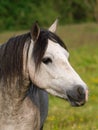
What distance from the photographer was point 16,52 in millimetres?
5430

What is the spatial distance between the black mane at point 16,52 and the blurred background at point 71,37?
2546 millimetres

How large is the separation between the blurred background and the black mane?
2.55m

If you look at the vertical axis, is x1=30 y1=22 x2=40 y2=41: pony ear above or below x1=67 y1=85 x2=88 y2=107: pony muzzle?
above

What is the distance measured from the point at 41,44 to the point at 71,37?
19260 millimetres

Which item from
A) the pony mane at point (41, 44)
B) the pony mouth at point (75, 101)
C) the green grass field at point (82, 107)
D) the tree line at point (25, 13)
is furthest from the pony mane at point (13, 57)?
the tree line at point (25, 13)

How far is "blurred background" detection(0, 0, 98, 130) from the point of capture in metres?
8.65

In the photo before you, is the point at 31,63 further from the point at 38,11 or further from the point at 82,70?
the point at 38,11

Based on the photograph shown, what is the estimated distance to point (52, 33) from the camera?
5.43 m

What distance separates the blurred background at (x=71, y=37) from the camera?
8648 millimetres

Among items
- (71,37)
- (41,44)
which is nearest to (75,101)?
(41,44)

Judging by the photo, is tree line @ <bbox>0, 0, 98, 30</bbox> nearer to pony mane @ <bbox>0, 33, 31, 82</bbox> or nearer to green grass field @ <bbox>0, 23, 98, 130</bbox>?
green grass field @ <bbox>0, 23, 98, 130</bbox>

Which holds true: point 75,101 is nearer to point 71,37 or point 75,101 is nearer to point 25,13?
point 71,37

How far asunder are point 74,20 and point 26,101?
120 feet

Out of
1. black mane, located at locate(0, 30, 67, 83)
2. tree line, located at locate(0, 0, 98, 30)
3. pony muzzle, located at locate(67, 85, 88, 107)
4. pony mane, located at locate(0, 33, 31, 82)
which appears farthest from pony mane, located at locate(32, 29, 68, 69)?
tree line, located at locate(0, 0, 98, 30)
